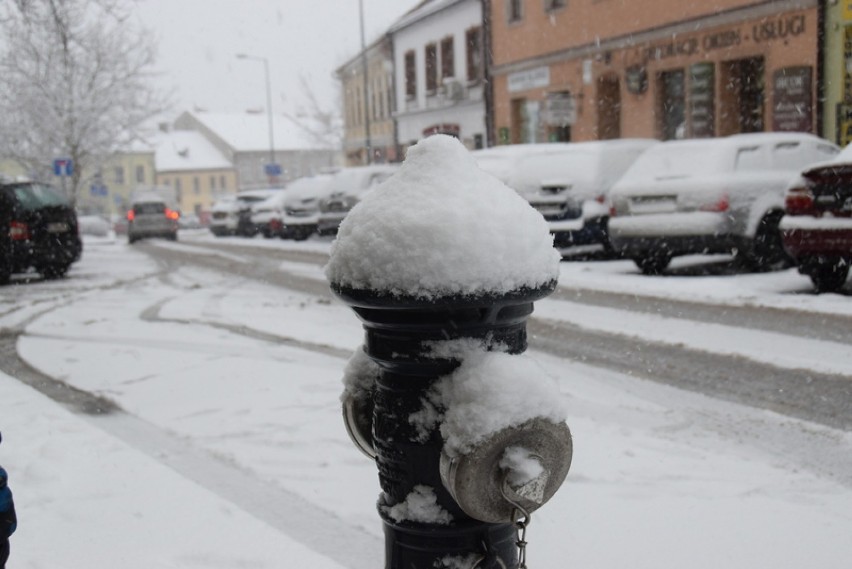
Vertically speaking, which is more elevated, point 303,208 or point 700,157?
point 700,157

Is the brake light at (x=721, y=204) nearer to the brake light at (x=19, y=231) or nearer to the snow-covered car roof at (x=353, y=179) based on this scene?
the brake light at (x=19, y=231)

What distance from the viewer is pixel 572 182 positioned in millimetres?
13828

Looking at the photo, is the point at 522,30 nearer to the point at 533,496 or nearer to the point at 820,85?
the point at 820,85

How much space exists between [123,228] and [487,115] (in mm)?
29413

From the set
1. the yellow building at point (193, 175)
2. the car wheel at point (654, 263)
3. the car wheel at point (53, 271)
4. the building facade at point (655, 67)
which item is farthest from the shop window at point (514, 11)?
the yellow building at point (193, 175)

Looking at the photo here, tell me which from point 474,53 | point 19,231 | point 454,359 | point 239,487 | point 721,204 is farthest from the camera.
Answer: point 474,53

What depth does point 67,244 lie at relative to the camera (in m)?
14.6

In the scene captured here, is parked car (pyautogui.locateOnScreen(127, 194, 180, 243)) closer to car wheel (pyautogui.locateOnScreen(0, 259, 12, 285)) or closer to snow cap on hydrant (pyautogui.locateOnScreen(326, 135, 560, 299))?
car wheel (pyautogui.locateOnScreen(0, 259, 12, 285))

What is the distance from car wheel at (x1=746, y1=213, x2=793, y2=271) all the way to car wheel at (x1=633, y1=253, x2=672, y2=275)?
1.09 metres

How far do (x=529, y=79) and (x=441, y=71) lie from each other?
7.71m

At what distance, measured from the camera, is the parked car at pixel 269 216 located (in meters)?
27.0

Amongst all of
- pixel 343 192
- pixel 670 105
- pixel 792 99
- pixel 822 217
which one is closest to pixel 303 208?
pixel 343 192

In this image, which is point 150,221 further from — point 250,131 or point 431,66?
point 250,131

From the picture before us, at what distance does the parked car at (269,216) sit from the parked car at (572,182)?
13187 mm
